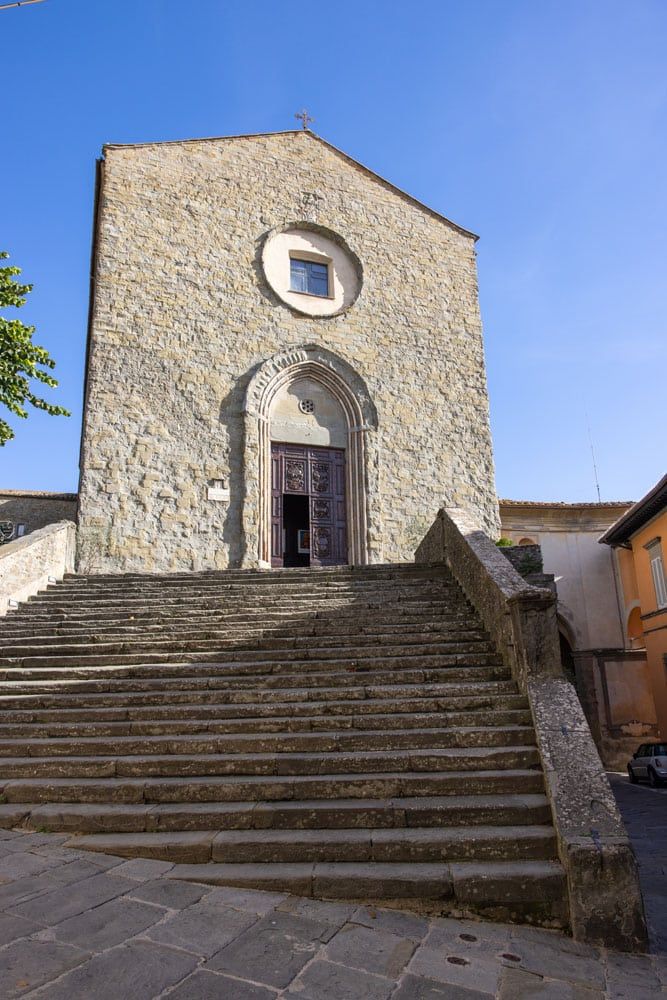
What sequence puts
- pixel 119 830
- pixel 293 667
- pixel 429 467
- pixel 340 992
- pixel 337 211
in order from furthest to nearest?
pixel 337 211 < pixel 429 467 < pixel 293 667 < pixel 119 830 < pixel 340 992

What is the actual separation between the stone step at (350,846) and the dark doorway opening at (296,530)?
9.28 m

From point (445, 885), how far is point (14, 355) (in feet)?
30.6

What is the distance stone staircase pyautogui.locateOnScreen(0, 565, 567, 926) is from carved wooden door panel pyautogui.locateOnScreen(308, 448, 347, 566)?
526 centimetres

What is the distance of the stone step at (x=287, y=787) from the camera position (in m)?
4.14

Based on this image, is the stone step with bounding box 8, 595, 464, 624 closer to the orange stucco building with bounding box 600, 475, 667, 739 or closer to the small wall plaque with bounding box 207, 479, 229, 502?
the small wall plaque with bounding box 207, 479, 229, 502

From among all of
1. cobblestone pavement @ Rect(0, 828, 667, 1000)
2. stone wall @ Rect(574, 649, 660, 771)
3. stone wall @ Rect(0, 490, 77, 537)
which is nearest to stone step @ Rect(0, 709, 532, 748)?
cobblestone pavement @ Rect(0, 828, 667, 1000)

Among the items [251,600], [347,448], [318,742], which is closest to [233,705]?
[318,742]

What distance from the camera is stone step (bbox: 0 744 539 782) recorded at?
4.36m

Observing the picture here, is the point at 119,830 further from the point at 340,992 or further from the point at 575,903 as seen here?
the point at 575,903

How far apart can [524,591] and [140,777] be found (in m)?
3.21

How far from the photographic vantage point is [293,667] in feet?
19.4

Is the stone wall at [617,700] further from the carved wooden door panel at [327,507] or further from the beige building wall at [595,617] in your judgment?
the carved wooden door panel at [327,507]

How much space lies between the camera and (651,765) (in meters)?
13.5

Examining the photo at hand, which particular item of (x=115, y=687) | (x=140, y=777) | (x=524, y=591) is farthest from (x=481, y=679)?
(x=115, y=687)
